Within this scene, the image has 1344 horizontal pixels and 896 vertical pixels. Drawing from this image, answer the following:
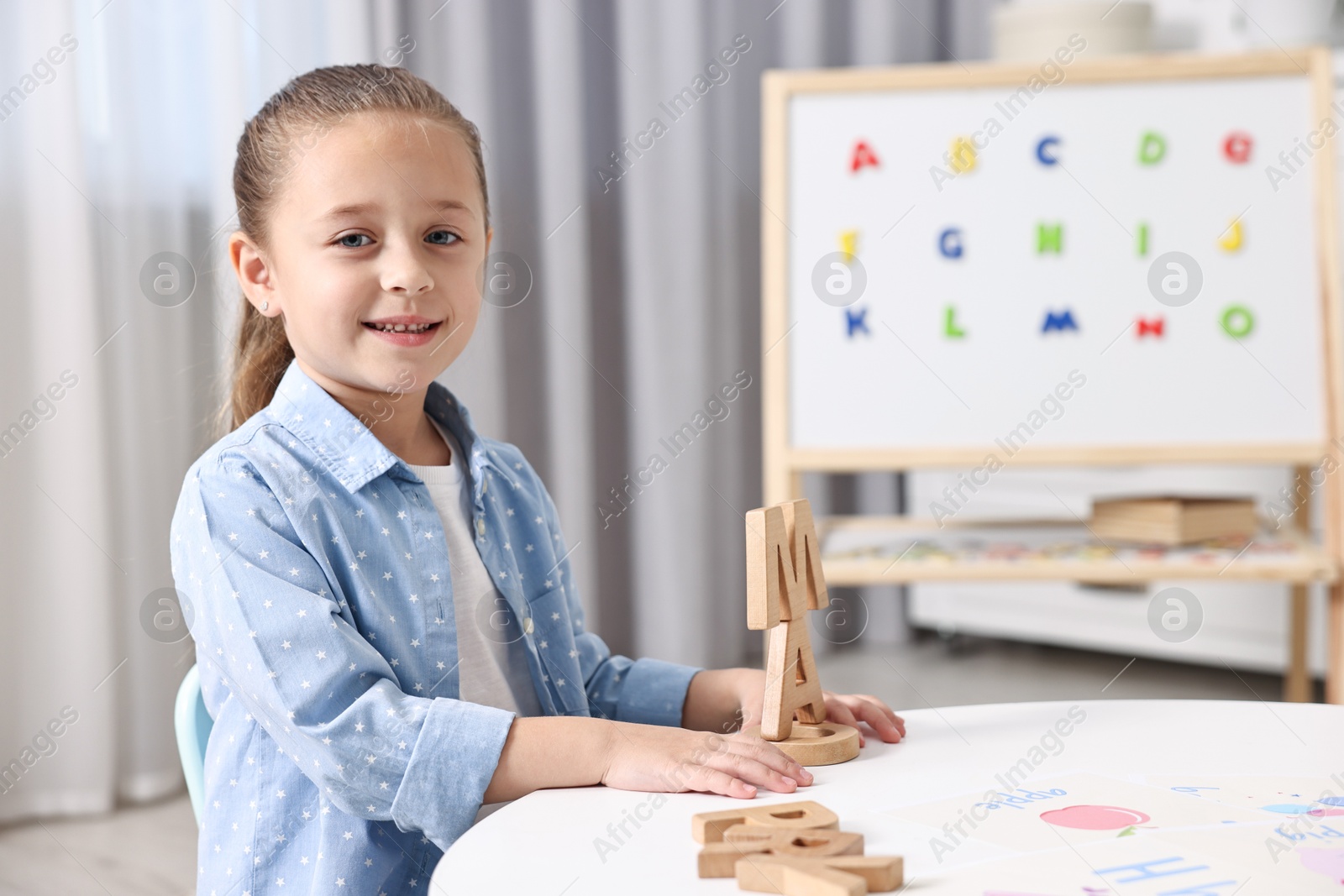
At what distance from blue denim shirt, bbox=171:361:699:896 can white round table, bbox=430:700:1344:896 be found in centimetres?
9

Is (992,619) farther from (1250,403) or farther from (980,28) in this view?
(980,28)

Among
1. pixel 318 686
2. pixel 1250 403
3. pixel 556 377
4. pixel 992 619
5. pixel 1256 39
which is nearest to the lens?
pixel 318 686

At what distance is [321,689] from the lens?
0.70 meters

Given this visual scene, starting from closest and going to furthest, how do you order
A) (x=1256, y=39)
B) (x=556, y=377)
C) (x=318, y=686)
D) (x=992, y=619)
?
(x=318, y=686), (x=556, y=377), (x=1256, y=39), (x=992, y=619)

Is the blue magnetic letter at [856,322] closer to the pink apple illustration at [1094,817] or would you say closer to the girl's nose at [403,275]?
the girl's nose at [403,275]

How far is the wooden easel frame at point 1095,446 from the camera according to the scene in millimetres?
1835

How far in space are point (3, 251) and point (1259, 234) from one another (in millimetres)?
1903

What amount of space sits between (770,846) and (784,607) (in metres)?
0.21

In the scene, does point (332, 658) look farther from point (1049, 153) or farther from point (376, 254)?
point (1049, 153)

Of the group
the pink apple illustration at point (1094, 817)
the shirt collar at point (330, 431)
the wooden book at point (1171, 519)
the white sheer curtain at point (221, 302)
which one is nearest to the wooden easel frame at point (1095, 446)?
the wooden book at point (1171, 519)

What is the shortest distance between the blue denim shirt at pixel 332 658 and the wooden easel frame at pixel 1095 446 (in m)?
1.04

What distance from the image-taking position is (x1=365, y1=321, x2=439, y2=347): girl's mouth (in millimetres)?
862

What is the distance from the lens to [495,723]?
70 cm

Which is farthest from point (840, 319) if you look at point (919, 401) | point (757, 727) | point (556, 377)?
→ point (757, 727)
